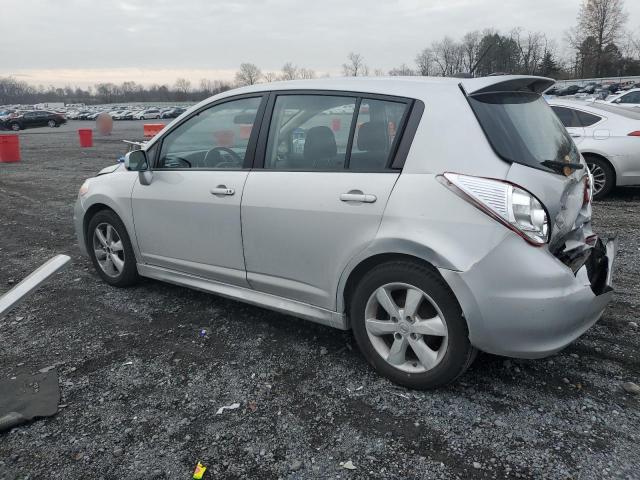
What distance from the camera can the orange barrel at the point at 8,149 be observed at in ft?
54.4

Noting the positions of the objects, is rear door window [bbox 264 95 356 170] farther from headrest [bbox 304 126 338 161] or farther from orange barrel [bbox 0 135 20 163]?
orange barrel [bbox 0 135 20 163]

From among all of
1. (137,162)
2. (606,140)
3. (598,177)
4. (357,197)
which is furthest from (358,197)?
(598,177)

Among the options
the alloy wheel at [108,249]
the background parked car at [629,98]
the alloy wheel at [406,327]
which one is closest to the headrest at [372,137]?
the alloy wheel at [406,327]

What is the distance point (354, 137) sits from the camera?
3.28 m

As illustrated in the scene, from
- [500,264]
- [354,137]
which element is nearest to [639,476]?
[500,264]

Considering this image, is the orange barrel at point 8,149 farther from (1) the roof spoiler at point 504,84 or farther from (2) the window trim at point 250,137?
(1) the roof spoiler at point 504,84

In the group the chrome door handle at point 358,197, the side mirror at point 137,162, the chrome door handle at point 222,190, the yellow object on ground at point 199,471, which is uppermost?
the side mirror at point 137,162

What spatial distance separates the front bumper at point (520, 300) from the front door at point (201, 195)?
1.65 m

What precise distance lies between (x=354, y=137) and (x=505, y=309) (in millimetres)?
1337

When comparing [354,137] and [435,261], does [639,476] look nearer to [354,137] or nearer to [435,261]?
[435,261]

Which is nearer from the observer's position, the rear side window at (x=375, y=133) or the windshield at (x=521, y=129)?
the windshield at (x=521, y=129)

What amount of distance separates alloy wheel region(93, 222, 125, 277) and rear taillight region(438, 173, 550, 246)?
323cm

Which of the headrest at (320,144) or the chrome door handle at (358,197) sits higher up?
the headrest at (320,144)

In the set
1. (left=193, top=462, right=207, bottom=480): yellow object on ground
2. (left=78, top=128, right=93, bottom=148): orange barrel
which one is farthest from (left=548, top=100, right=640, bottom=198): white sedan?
(left=78, top=128, right=93, bottom=148): orange barrel
